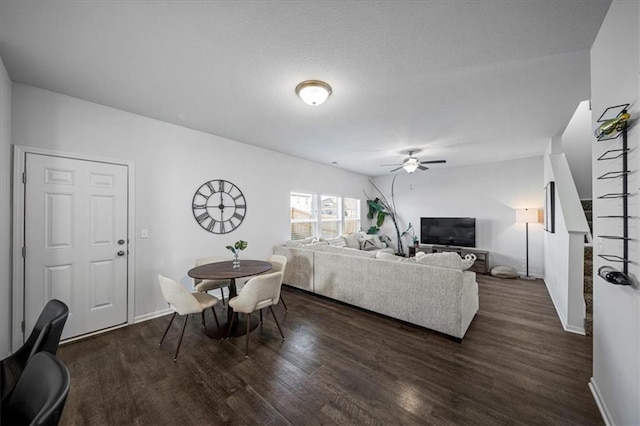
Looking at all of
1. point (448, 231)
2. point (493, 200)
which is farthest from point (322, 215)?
point (493, 200)

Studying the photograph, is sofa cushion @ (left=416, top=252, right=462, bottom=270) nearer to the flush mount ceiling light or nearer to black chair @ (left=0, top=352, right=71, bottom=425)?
the flush mount ceiling light

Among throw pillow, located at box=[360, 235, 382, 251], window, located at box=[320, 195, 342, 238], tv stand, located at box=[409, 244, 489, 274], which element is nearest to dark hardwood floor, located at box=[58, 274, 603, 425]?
tv stand, located at box=[409, 244, 489, 274]

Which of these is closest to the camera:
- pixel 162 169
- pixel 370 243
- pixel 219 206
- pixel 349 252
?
pixel 162 169

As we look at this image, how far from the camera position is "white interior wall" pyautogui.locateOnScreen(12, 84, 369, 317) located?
2459 millimetres

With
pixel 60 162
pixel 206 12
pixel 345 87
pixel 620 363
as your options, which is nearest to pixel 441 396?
pixel 620 363

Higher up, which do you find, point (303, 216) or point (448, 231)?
point (303, 216)

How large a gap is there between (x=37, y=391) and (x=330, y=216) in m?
5.65

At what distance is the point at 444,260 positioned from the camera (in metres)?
2.68

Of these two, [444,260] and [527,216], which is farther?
[527,216]

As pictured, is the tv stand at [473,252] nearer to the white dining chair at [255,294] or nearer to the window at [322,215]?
the window at [322,215]

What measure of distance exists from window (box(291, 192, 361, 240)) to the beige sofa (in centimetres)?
147

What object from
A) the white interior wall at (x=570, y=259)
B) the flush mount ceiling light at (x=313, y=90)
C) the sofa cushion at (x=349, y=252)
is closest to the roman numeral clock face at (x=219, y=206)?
the sofa cushion at (x=349, y=252)

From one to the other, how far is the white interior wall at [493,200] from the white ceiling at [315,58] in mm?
2416

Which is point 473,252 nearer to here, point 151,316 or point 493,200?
point 493,200
